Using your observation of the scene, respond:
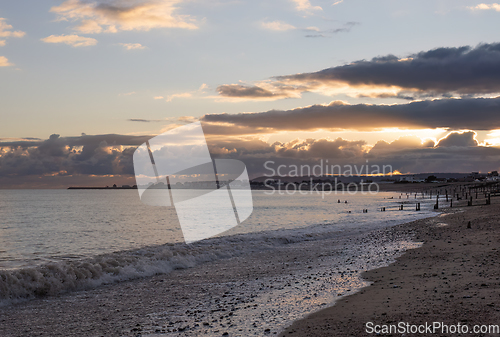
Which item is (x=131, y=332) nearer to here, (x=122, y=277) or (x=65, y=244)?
(x=122, y=277)

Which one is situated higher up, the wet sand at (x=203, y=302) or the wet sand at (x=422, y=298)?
the wet sand at (x=422, y=298)

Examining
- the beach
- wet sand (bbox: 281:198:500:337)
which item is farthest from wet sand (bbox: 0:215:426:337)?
wet sand (bbox: 281:198:500:337)

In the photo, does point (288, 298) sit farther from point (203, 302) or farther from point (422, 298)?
point (422, 298)

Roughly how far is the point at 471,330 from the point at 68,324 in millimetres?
10506

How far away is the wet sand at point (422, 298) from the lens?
24.8 feet

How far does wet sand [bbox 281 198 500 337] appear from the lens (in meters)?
7.55

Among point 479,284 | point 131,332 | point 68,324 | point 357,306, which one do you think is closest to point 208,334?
point 131,332

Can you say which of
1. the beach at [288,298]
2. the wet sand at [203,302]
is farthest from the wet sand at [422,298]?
the wet sand at [203,302]

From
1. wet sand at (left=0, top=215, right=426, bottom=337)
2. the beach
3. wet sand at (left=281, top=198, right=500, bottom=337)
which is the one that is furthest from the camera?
wet sand at (left=0, top=215, right=426, bottom=337)

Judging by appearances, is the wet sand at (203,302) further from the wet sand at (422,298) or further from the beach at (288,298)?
the wet sand at (422,298)

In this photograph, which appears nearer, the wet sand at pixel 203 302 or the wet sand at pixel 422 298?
the wet sand at pixel 422 298

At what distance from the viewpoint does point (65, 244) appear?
103 ft

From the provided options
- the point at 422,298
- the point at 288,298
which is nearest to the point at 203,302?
the point at 288,298

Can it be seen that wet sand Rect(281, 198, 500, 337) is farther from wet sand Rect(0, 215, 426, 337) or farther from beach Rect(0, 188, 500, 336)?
wet sand Rect(0, 215, 426, 337)
